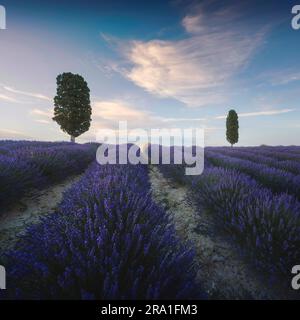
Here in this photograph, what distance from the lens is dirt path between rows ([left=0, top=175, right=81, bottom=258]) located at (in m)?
2.16

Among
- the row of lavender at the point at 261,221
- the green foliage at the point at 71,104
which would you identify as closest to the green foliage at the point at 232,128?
the green foliage at the point at 71,104

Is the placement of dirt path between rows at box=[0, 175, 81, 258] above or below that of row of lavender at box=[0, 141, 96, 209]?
below

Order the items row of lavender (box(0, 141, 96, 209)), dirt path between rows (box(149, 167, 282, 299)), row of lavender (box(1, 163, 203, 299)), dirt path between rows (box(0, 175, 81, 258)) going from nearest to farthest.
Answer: row of lavender (box(1, 163, 203, 299))
dirt path between rows (box(149, 167, 282, 299))
dirt path between rows (box(0, 175, 81, 258))
row of lavender (box(0, 141, 96, 209))

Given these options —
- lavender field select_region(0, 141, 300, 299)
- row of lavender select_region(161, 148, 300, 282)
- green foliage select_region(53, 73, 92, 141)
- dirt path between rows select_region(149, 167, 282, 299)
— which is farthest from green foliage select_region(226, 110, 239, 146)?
dirt path between rows select_region(149, 167, 282, 299)

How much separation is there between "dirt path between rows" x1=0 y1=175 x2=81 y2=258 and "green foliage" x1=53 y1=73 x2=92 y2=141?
581 inches

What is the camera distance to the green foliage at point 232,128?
24.8 meters

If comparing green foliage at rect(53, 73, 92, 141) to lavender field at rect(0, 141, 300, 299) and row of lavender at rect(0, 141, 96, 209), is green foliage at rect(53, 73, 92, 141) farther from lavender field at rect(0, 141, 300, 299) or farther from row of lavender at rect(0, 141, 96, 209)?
lavender field at rect(0, 141, 300, 299)

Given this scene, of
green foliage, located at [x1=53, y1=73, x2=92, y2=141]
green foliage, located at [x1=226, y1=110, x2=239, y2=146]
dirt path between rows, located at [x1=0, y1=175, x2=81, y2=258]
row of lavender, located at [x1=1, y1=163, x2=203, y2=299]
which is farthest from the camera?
green foliage, located at [x1=226, y1=110, x2=239, y2=146]

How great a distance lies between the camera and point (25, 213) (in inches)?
110

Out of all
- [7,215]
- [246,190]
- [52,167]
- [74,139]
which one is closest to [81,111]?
[74,139]

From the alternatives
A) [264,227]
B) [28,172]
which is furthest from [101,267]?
[28,172]

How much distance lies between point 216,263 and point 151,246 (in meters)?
0.90

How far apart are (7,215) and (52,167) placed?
1698 mm
